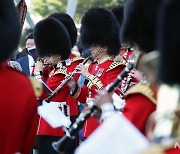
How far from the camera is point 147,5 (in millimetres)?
2836

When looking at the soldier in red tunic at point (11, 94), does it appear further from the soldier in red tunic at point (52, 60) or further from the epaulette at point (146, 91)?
the soldier in red tunic at point (52, 60)

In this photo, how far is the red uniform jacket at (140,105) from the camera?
276 centimetres

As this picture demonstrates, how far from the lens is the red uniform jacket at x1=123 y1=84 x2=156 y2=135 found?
9.04ft

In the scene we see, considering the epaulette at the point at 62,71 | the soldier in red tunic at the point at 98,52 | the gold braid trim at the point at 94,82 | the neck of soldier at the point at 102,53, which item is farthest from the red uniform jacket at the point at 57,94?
the gold braid trim at the point at 94,82

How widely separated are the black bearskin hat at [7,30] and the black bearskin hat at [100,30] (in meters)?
2.77

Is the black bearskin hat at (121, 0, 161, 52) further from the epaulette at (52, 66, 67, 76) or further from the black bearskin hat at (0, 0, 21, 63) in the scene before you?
the epaulette at (52, 66, 67, 76)

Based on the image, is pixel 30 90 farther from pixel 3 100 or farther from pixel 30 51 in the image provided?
pixel 30 51

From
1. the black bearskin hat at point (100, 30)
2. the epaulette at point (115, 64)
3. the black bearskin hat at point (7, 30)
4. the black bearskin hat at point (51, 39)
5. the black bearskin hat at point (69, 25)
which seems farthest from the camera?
the black bearskin hat at point (69, 25)

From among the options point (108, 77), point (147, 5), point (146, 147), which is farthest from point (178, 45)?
point (108, 77)

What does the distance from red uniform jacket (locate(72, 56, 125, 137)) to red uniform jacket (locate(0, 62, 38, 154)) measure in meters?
1.95

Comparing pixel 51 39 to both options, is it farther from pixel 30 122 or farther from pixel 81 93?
pixel 30 122

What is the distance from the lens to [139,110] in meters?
2.76

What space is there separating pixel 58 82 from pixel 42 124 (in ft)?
1.37

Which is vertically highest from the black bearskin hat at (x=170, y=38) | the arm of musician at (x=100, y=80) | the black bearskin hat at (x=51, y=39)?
the black bearskin hat at (x=170, y=38)
